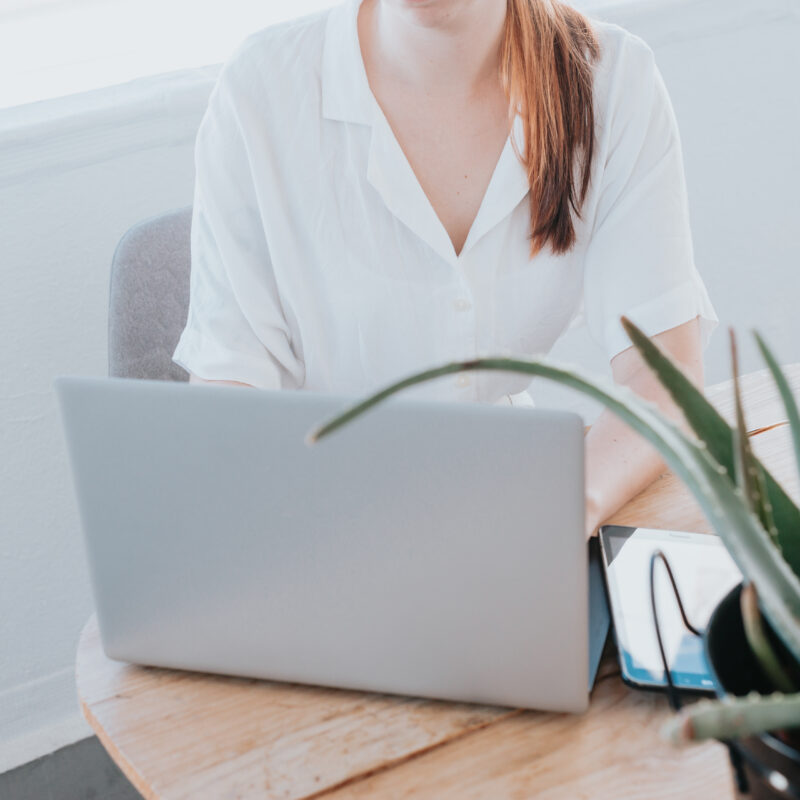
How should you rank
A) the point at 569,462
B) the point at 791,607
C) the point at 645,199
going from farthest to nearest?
the point at 645,199, the point at 569,462, the point at 791,607

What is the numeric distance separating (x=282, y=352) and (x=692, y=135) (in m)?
1.30

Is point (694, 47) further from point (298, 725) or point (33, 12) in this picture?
point (298, 725)

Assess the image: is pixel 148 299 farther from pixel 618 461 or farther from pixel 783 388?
pixel 783 388

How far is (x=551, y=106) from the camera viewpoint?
3.84 feet

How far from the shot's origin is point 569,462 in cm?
62

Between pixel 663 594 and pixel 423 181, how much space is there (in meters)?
0.59

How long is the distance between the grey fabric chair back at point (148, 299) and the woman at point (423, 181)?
14 cm

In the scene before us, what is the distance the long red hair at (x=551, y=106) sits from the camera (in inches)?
46.0

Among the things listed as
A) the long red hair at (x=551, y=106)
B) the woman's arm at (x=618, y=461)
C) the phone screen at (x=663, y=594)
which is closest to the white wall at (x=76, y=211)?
the long red hair at (x=551, y=106)

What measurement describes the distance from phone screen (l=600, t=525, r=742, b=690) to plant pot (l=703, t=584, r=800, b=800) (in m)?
0.14

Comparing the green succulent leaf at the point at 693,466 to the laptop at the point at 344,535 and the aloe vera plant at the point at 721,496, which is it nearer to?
the aloe vera plant at the point at 721,496

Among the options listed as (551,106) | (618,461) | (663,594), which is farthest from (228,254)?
(663,594)

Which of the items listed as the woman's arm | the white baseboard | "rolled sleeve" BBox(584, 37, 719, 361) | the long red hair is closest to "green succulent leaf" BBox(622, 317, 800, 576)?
the woman's arm

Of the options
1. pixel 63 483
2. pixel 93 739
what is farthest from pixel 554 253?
pixel 93 739
